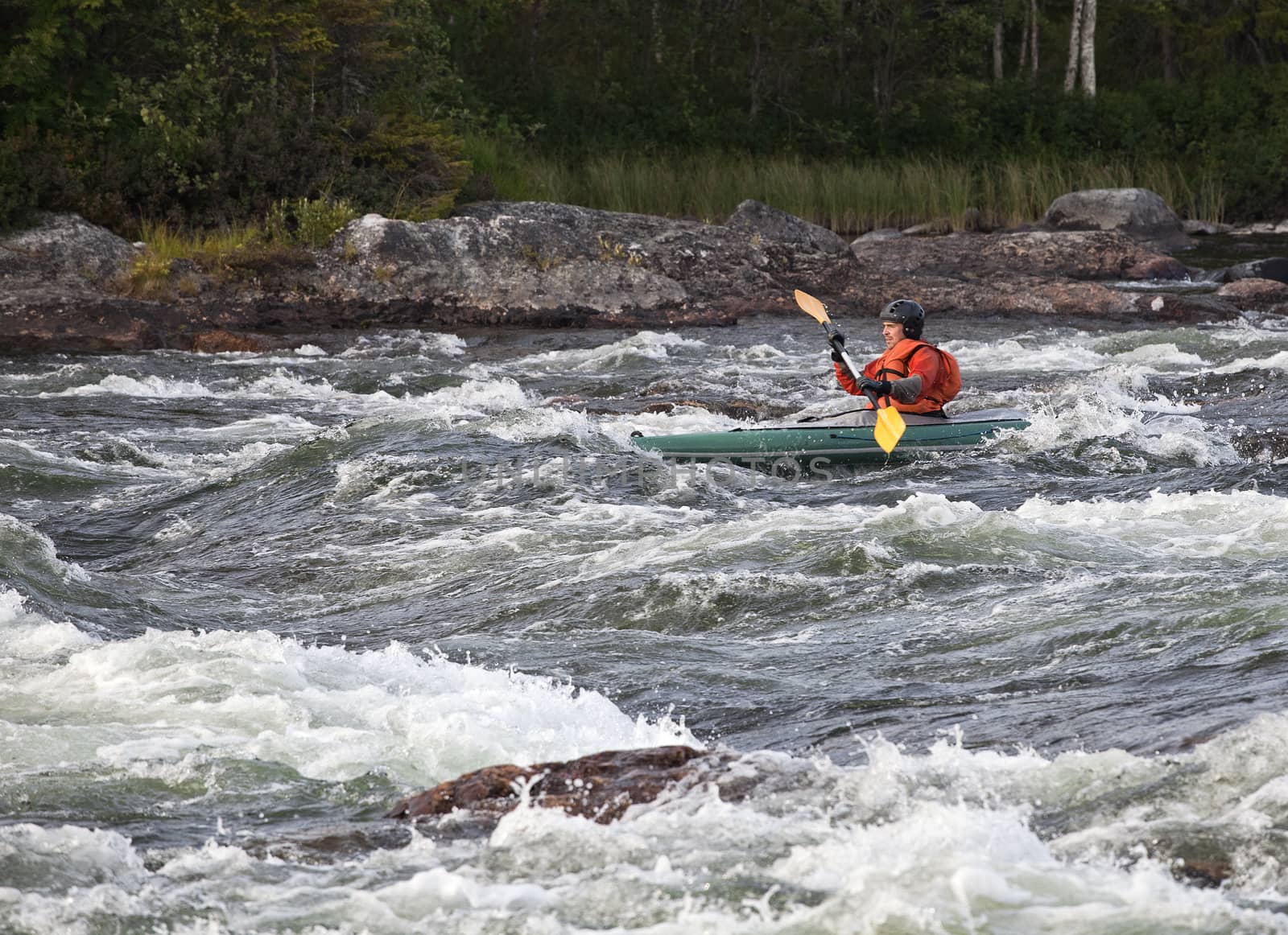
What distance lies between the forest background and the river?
7245 mm

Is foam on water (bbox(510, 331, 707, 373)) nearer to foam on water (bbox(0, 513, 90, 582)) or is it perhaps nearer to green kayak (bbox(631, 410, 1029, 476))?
green kayak (bbox(631, 410, 1029, 476))

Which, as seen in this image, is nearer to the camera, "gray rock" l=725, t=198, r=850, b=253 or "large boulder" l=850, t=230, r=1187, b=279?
"gray rock" l=725, t=198, r=850, b=253

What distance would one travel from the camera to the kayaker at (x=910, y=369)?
30.2ft

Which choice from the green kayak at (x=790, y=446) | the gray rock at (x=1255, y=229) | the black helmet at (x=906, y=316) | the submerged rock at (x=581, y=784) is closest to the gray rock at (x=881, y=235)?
the gray rock at (x=1255, y=229)

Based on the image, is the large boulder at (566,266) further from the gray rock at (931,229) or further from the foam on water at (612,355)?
the gray rock at (931,229)

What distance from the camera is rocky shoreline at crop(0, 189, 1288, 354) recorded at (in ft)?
48.5

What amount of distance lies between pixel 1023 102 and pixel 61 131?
1746cm

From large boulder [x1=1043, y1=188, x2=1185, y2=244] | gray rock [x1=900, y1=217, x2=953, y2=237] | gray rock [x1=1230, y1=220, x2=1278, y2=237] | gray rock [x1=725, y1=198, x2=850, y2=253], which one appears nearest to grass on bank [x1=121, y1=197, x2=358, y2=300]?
gray rock [x1=725, y1=198, x2=850, y2=253]

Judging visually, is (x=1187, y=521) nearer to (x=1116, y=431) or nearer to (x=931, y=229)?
(x=1116, y=431)

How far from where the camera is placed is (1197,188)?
25250mm

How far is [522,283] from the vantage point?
52.9ft

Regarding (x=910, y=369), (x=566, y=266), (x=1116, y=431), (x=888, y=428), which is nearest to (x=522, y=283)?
(x=566, y=266)

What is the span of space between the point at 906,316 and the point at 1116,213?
13.7m

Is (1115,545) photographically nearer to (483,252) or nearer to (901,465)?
(901,465)
